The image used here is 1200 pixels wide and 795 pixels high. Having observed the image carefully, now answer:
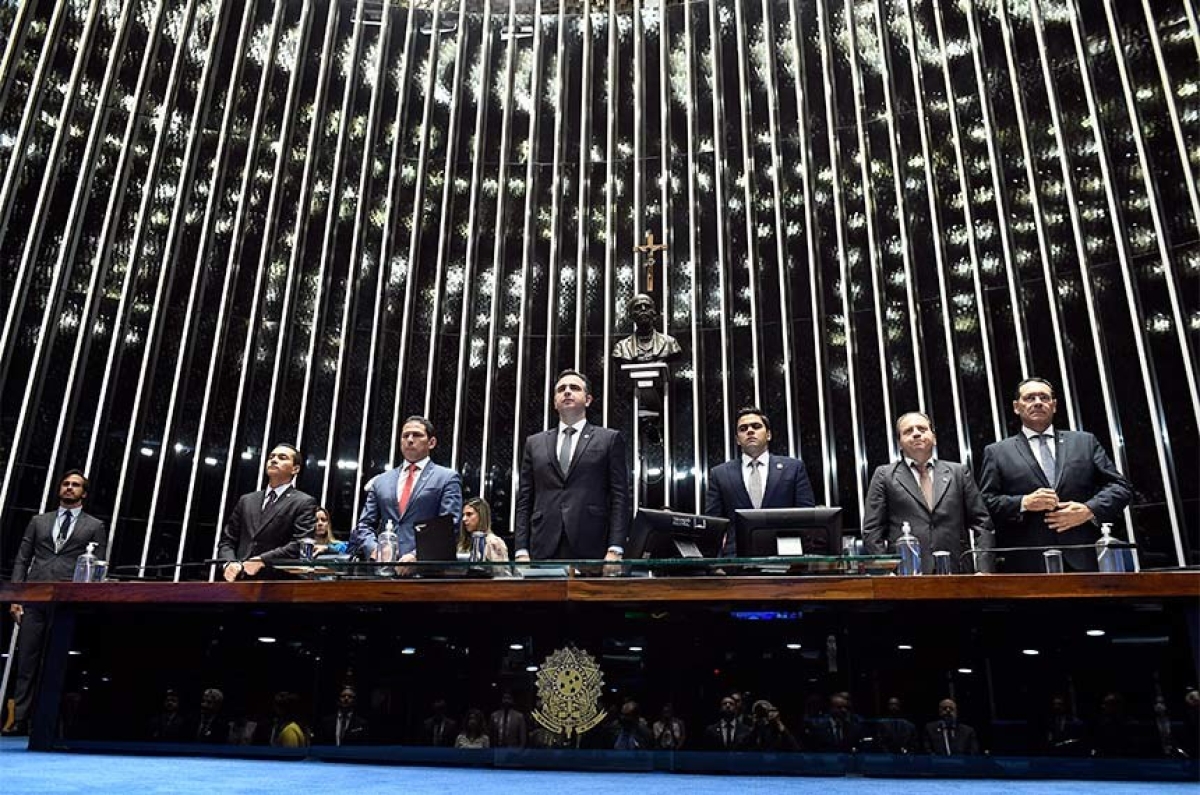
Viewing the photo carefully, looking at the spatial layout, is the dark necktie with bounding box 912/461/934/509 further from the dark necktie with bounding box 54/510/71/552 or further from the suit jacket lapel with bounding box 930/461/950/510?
the dark necktie with bounding box 54/510/71/552

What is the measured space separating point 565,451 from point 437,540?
0.85 meters

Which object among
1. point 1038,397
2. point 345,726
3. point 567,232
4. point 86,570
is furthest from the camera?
point 567,232

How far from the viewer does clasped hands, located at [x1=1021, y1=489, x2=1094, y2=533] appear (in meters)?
3.36

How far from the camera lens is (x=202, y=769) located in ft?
9.04

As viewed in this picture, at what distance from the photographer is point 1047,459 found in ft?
11.8

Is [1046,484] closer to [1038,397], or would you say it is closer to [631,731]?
[1038,397]

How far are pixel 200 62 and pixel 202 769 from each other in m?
6.83

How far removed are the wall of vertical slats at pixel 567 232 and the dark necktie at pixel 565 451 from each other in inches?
172

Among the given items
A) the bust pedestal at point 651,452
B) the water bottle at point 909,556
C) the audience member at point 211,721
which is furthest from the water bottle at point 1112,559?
the bust pedestal at point 651,452

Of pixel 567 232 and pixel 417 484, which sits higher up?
pixel 567 232

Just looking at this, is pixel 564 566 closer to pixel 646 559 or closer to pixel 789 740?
pixel 646 559

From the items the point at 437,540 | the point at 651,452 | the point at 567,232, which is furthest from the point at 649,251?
the point at 437,540

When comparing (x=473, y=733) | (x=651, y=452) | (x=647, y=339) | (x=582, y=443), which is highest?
(x=647, y=339)

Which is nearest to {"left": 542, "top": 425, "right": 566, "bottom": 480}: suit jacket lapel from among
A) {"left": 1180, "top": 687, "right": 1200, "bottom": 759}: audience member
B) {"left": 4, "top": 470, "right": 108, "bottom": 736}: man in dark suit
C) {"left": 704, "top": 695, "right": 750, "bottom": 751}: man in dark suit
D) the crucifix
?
{"left": 704, "top": 695, "right": 750, "bottom": 751}: man in dark suit
